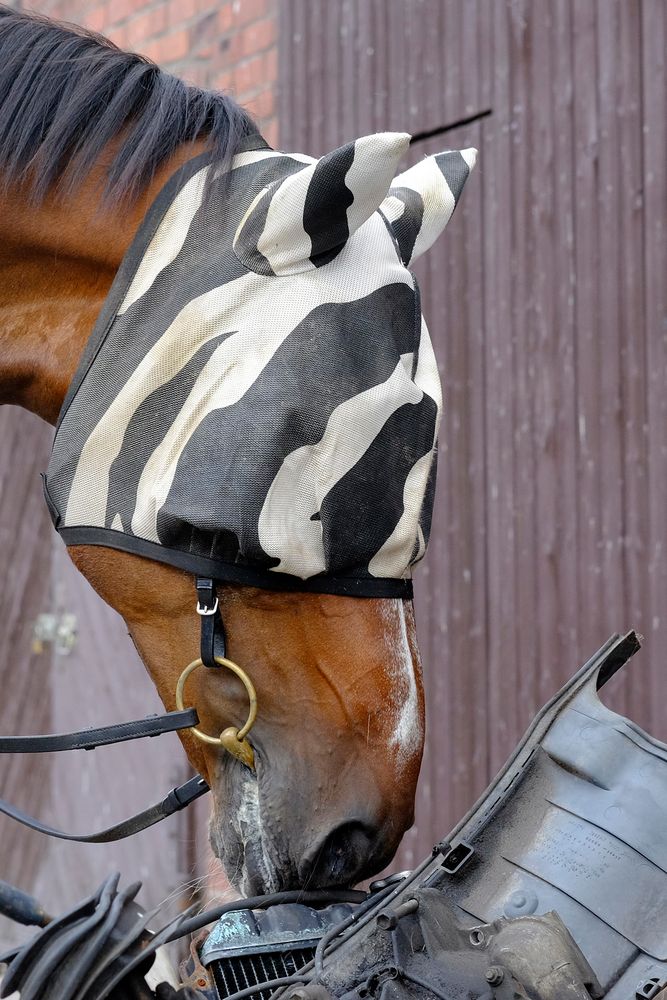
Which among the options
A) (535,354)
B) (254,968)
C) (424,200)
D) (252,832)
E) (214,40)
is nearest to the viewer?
(254,968)

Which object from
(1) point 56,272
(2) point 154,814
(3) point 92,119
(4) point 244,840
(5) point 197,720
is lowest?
(2) point 154,814

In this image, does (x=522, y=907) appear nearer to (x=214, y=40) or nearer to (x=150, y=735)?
(x=150, y=735)

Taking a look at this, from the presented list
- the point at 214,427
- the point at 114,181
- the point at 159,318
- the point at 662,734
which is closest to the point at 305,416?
the point at 214,427

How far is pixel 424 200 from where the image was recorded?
66.9 inches

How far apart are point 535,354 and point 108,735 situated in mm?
1760

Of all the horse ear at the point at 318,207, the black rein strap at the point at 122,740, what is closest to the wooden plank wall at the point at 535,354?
the black rein strap at the point at 122,740

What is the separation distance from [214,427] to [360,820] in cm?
48

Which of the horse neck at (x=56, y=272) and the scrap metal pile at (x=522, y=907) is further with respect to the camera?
the horse neck at (x=56, y=272)

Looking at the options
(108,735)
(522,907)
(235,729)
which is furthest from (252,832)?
(522,907)

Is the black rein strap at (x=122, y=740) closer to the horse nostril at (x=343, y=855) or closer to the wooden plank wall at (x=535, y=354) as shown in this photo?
the horse nostril at (x=343, y=855)

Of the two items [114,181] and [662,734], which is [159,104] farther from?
[662,734]

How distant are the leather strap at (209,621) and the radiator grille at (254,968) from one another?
0.33 metres

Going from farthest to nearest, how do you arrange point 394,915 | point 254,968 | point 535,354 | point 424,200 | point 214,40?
point 214,40, point 535,354, point 424,200, point 254,968, point 394,915

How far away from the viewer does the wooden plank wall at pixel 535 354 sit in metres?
2.74
